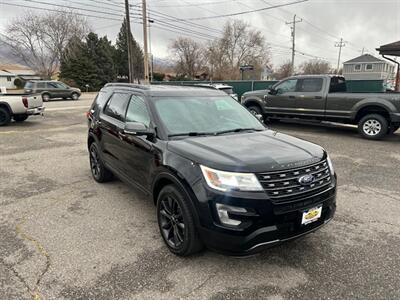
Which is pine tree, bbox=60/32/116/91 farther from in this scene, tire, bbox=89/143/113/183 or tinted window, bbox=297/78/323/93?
tire, bbox=89/143/113/183

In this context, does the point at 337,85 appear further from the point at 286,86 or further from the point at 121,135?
the point at 121,135

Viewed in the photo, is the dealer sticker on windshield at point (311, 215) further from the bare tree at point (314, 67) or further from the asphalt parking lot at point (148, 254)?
the bare tree at point (314, 67)

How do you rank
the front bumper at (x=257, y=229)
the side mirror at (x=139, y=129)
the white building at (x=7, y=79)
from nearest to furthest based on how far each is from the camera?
the front bumper at (x=257, y=229), the side mirror at (x=139, y=129), the white building at (x=7, y=79)

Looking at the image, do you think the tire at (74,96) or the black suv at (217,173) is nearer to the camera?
the black suv at (217,173)

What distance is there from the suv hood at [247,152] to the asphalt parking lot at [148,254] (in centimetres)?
101

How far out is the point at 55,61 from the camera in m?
54.6

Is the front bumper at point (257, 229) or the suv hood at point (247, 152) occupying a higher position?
the suv hood at point (247, 152)

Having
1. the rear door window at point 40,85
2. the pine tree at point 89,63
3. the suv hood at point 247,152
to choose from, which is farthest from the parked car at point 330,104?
the pine tree at point 89,63

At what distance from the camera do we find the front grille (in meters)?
2.54

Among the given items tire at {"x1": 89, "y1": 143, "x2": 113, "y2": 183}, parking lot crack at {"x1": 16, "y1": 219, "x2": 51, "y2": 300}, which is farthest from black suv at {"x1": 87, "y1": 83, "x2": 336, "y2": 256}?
parking lot crack at {"x1": 16, "y1": 219, "x2": 51, "y2": 300}

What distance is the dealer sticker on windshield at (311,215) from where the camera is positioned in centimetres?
268

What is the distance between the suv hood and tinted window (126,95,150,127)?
2.16 feet

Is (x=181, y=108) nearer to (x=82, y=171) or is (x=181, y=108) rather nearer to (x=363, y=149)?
(x=82, y=171)

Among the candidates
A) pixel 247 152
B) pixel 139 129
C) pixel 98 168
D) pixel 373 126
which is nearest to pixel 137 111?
pixel 139 129
